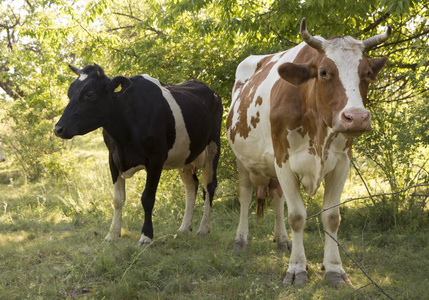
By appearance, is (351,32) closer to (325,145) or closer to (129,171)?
(325,145)

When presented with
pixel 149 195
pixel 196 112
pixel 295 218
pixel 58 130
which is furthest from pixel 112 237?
pixel 295 218

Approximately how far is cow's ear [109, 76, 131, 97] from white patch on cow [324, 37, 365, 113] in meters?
2.33

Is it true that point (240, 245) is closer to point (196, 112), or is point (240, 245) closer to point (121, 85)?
point (196, 112)

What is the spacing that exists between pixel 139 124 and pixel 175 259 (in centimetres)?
154

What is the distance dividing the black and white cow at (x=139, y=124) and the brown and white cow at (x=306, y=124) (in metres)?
0.75

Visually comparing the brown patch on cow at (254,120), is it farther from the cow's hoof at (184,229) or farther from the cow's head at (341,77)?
the cow's hoof at (184,229)

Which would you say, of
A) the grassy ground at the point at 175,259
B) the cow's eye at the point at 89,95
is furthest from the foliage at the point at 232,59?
the cow's eye at the point at 89,95

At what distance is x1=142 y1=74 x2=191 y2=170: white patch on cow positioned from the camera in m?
5.45

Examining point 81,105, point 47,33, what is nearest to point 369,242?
point 81,105

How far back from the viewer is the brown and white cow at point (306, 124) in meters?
3.32

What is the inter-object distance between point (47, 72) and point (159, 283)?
26.5 feet

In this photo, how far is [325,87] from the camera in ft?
11.2

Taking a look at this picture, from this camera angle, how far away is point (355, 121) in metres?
3.05

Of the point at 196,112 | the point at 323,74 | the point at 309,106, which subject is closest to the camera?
the point at 323,74
